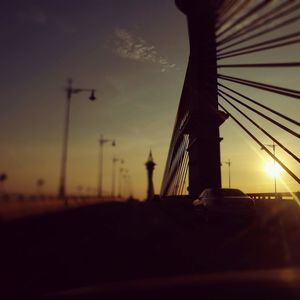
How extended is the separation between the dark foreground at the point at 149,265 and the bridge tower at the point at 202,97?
666cm

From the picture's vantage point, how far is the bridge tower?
18.3m

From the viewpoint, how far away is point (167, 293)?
4418mm

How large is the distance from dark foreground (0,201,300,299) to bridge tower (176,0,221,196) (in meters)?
6.66

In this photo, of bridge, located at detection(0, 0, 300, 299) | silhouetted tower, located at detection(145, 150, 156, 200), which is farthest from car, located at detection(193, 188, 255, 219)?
silhouetted tower, located at detection(145, 150, 156, 200)

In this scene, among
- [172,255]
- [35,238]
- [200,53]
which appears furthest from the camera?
[200,53]

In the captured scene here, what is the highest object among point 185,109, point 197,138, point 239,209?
point 185,109

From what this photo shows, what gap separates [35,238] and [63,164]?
74.9 feet

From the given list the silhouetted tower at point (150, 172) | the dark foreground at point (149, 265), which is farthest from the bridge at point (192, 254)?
the silhouetted tower at point (150, 172)

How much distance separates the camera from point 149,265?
8.20m

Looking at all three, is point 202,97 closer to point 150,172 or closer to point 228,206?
point 228,206

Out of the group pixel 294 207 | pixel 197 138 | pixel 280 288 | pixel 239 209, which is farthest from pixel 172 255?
pixel 294 207

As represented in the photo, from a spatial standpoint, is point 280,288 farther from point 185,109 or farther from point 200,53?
point 185,109

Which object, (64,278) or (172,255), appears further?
(172,255)

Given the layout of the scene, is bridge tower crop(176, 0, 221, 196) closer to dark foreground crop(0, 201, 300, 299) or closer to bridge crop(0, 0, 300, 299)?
bridge crop(0, 0, 300, 299)
